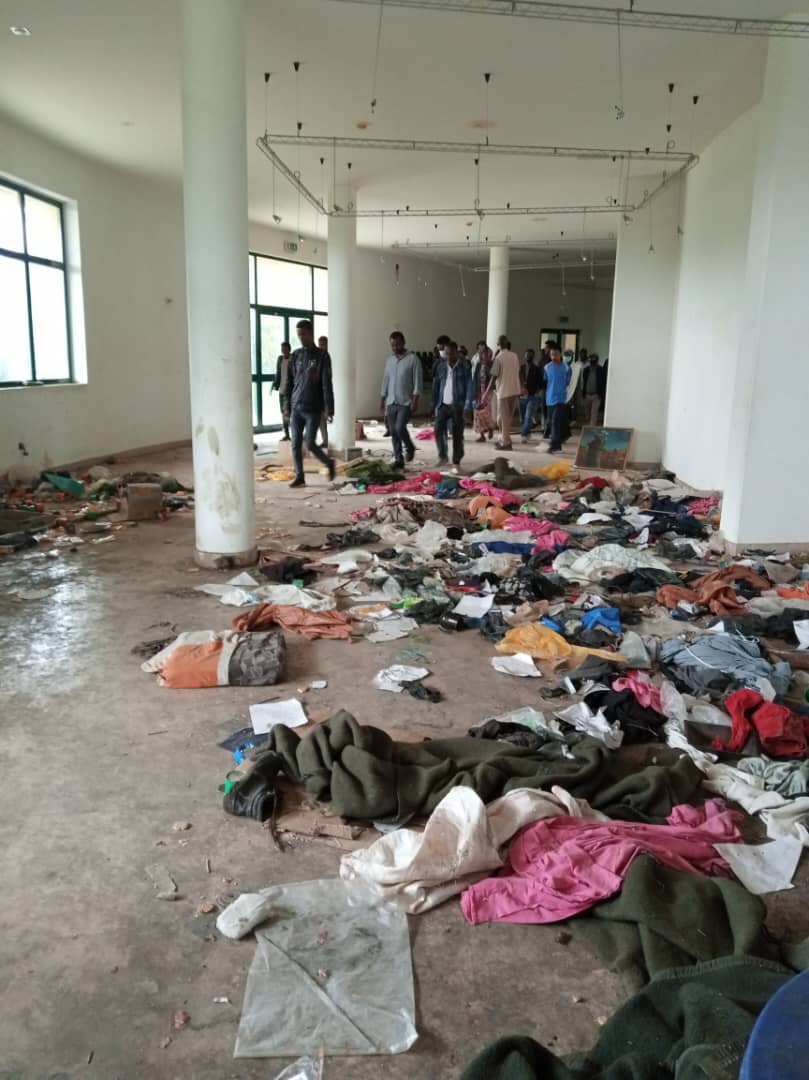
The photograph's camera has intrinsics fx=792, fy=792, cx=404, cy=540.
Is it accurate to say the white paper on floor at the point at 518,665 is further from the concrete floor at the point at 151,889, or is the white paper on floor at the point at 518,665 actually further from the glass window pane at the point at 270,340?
the glass window pane at the point at 270,340

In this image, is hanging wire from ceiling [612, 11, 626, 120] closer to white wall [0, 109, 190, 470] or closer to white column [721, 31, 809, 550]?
white column [721, 31, 809, 550]

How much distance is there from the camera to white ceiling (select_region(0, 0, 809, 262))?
5.91 metres

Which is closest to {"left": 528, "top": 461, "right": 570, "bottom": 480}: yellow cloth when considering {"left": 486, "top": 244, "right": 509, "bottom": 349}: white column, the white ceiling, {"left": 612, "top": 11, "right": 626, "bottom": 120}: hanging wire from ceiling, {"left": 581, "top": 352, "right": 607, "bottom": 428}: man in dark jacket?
the white ceiling

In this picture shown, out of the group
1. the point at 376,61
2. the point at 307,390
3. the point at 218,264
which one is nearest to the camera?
the point at 218,264

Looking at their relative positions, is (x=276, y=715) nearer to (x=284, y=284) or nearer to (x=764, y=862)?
(x=764, y=862)

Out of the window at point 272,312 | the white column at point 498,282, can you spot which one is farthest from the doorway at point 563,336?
the window at point 272,312

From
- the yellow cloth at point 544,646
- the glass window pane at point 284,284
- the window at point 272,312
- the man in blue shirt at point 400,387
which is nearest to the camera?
the yellow cloth at point 544,646

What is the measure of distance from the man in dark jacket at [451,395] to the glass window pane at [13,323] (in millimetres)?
5157

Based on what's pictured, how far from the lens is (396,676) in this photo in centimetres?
400

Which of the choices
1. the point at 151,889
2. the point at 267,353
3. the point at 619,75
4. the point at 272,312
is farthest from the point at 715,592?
the point at 272,312

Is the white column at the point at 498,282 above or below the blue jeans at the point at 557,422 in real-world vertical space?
above

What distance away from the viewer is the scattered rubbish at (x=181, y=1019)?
1923mm

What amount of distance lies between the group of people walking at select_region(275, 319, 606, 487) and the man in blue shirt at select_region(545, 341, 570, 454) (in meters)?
0.02

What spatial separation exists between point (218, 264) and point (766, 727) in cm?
430
